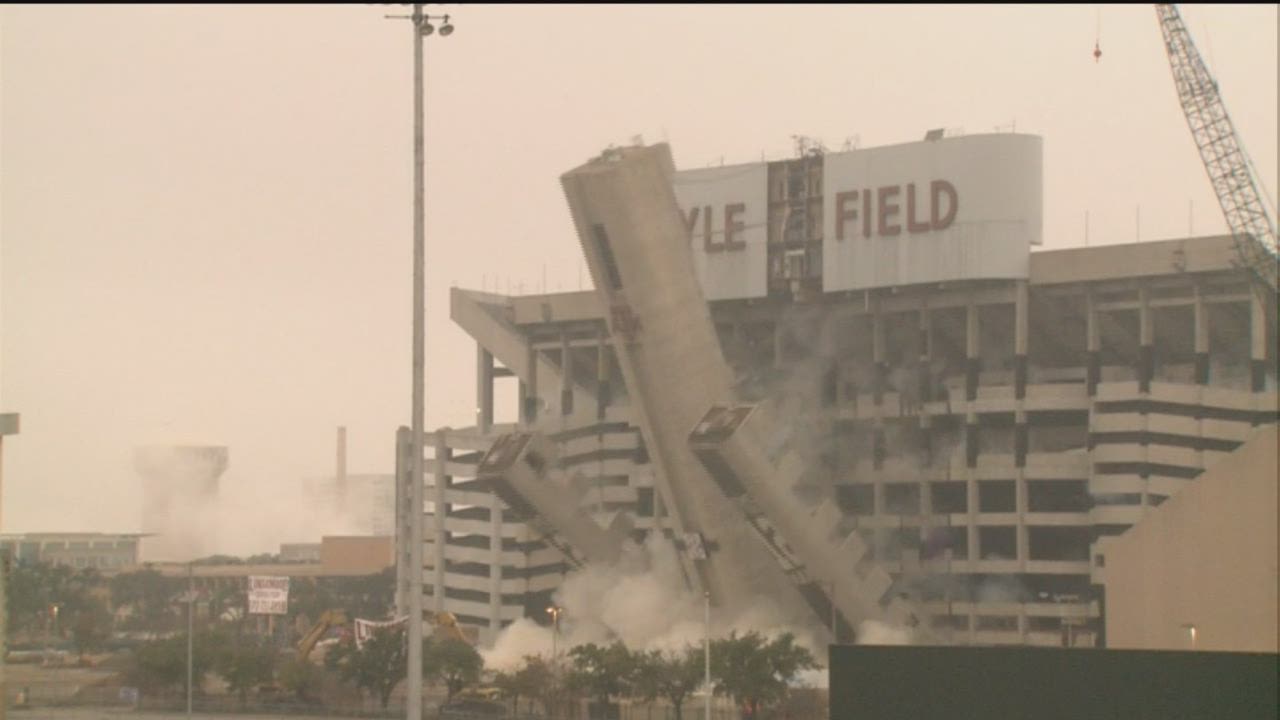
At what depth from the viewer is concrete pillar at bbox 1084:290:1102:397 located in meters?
114

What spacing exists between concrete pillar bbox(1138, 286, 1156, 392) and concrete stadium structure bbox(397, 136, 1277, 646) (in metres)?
0.13

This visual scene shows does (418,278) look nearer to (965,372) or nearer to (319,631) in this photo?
(319,631)

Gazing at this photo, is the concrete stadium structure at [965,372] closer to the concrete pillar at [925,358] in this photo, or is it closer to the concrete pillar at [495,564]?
the concrete pillar at [925,358]

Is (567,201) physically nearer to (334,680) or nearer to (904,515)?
(334,680)

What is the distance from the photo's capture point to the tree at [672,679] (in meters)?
89.9

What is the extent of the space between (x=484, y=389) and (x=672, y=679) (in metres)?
54.1

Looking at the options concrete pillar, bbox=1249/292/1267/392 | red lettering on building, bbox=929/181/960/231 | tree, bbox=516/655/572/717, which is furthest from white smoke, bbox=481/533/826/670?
concrete pillar, bbox=1249/292/1267/392

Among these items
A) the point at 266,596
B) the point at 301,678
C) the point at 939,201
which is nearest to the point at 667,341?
the point at 939,201

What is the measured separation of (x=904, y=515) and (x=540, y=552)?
28928mm

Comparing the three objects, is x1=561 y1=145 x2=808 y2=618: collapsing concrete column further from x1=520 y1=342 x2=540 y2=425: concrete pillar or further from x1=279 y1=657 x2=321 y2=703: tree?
x1=520 y1=342 x2=540 y2=425: concrete pillar

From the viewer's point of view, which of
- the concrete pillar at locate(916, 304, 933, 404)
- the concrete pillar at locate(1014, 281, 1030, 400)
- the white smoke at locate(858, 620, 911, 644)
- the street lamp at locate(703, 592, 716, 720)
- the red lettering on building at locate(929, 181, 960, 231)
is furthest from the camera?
the concrete pillar at locate(916, 304, 933, 404)

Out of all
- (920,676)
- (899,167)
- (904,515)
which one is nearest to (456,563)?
(904,515)

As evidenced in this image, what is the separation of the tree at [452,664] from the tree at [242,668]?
7.98m

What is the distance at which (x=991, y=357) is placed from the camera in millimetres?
123938
